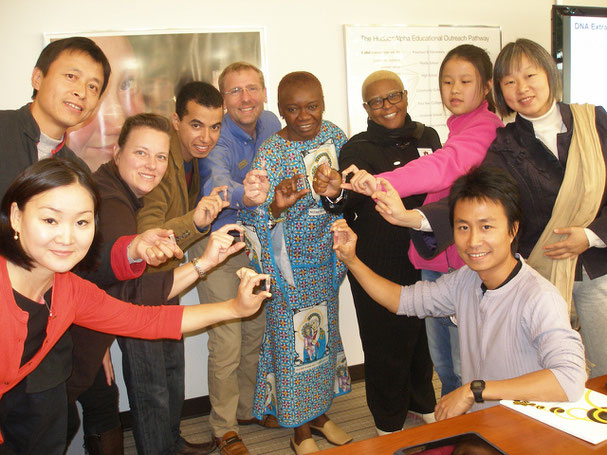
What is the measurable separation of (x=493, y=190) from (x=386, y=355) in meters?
1.07

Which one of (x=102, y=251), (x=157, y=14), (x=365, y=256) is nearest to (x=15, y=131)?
(x=102, y=251)

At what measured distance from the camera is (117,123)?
9.14 feet

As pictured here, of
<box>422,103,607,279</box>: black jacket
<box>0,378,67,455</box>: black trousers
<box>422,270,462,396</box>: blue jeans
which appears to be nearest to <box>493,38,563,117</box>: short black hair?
<box>422,103,607,279</box>: black jacket

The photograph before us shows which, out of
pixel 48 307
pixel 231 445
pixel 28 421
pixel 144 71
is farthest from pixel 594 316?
pixel 144 71

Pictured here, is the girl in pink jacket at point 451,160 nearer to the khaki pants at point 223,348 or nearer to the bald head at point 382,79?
the bald head at point 382,79

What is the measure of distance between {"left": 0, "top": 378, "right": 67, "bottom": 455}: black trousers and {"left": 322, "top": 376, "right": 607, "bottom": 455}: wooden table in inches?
40.0

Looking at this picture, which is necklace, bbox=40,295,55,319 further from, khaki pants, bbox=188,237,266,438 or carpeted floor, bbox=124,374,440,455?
carpeted floor, bbox=124,374,440,455

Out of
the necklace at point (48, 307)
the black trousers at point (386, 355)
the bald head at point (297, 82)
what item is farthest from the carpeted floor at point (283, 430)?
the bald head at point (297, 82)

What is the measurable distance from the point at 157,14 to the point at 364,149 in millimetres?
1486

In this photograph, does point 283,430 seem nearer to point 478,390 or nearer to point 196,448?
point 196,448

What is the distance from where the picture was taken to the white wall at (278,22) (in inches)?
104

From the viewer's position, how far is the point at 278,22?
2.99 m

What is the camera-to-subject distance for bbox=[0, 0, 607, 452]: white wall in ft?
8.63

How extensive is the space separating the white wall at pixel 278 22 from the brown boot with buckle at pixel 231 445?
1.87 ft
